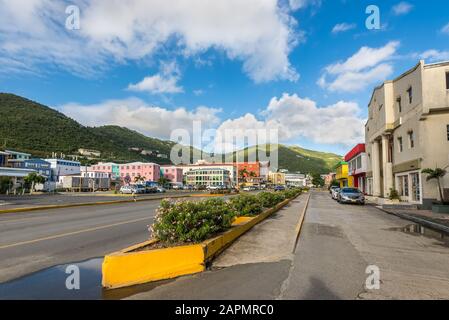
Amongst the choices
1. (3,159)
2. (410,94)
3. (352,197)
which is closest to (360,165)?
(352,197)

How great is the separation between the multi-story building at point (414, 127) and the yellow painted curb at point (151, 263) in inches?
818

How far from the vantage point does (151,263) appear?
197 inches

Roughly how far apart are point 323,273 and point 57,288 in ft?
15.4

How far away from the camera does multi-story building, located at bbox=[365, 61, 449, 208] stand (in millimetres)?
20031

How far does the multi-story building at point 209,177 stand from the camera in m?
126

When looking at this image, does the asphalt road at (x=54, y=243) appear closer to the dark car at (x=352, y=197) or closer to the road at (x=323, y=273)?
the road at (x=323, y=273)

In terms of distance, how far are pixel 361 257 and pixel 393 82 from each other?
87.0 feet

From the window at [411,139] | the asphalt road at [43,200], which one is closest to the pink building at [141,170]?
the asphalt road at [43,200]

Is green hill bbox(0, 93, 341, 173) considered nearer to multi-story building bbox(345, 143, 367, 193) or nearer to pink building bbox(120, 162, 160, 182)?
pink building bbox(120, 162, 160, 182)

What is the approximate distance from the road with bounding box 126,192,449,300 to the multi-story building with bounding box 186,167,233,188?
373 ft

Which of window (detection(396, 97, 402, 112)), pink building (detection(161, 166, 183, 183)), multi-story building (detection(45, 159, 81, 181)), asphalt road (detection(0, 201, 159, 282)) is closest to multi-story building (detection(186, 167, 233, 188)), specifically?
pink building (detection(161, 166, 183, 183))

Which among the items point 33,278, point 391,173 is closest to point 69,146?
point 391,173
